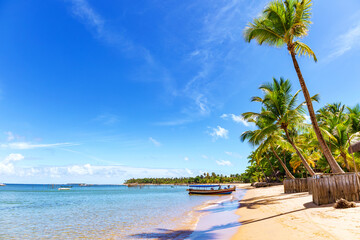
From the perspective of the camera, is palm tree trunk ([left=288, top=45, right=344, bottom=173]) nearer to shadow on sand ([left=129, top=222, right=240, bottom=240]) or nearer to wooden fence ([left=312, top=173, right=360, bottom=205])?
wooden fence ([left=312, top=173, right=360, bottom=205])

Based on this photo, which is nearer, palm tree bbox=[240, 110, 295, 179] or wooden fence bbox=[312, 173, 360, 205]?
wooden fence bbox=[312, 173, 360, 205]

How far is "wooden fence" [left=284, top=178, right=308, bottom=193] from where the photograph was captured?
1917 centimetres

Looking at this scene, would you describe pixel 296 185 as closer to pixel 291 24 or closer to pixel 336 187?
pixel 336 187

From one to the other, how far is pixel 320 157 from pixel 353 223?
81.5 feet

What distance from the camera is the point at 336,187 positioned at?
1026cm

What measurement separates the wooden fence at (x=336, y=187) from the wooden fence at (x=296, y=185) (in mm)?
9350

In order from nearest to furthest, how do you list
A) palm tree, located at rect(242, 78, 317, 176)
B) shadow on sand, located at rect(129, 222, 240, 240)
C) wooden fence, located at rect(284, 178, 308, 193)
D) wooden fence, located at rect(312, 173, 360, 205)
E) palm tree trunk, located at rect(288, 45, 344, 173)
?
shadow on sand, located at rect(129, 222, 240, 240) < wooden fence, located at rect(312, 173, 360, 205) < palm tree trunk, located at rect(288, 45, 344, 173) < palm tree, located at rect(242, 78, 317, 176) < wooden fence, located at rect(284, 178, 308, 193)

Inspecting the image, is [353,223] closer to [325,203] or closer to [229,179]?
[325,203]

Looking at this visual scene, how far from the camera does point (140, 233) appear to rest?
1078 centimetres

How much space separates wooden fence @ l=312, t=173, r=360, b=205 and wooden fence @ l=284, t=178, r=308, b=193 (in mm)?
9350

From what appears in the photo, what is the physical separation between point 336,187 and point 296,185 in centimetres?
1045

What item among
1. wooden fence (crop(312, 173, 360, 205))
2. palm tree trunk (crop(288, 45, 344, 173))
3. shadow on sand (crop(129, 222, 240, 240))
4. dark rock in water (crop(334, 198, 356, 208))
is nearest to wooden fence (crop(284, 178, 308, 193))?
wooden fence (crop(312, 173, 360, 205))

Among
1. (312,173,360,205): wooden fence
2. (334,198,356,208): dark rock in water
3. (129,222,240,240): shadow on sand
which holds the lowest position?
(129,222,240,240): shadow on sand

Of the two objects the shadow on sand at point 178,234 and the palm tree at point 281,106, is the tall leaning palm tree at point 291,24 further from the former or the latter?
the shadow on sand at point 178,234
